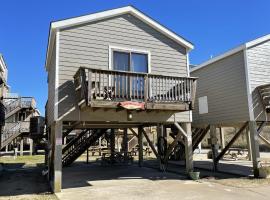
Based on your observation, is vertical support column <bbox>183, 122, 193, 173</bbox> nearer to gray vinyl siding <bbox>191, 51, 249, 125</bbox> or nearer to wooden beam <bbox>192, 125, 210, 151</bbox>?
gray vinyl siding <bbox>191, 51, 249, 125</bbox>

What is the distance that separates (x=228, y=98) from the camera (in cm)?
1427

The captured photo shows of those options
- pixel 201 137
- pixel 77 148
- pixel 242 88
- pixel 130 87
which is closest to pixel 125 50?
pixel 130 87

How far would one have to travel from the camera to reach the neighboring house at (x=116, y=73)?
9.81 metres

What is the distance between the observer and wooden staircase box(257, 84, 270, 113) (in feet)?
41.2

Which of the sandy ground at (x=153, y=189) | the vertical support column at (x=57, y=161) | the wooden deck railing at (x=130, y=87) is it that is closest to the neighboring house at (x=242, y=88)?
the sandy ground at (x=153, y=189)

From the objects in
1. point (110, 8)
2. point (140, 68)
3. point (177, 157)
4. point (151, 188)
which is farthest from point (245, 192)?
point (177, 157)

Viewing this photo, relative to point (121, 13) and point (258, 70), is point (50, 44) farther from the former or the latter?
point (258, 70)

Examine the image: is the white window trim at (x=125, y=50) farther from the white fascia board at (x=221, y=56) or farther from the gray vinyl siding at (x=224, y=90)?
the gray vinyl siding at (x=224, y=90)

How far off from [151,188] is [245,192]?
320 centimetres

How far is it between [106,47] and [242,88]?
268 inches

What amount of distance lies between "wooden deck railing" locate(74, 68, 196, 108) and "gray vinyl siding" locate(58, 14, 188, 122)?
1.89 ft

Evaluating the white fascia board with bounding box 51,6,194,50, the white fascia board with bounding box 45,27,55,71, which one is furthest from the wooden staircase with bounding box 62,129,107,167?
the white fascia board with bounding box 51,6,194,50

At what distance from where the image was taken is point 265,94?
12633 mm

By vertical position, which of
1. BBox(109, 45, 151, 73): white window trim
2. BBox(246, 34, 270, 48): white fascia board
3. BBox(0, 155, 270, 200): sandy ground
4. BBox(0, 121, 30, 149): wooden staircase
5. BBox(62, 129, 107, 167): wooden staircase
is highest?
BBox(246, 34, 270, 48): white fascia board
